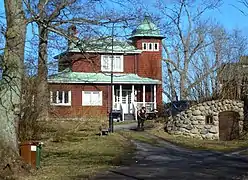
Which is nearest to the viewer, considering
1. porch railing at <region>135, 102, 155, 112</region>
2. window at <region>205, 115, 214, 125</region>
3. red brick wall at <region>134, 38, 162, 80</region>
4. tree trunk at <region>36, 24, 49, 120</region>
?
tree trunk at <region>36, 24, 49, 120</region>

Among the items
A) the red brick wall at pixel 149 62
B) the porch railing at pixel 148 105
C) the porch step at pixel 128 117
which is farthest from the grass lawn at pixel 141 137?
the red brick wall at pixel 149 62

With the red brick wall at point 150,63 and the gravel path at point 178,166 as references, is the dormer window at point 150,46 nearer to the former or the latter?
the red brick wall at point 150,63

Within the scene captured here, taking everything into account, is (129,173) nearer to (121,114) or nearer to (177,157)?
(177,157)

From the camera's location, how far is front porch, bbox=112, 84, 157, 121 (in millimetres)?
45500

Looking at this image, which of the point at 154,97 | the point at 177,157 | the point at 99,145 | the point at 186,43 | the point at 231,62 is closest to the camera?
the point at 177,157

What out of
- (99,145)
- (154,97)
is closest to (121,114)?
(154,97)

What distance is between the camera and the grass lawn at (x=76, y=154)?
1413 centimetres

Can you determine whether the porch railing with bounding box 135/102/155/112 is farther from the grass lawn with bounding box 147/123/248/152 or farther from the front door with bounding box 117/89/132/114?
the grass lawn with bounding box 147/123/248/152

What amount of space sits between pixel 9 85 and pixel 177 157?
8310 mm

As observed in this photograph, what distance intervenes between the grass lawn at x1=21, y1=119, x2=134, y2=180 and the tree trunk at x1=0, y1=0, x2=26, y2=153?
141 cm

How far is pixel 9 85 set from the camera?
13.7 meters

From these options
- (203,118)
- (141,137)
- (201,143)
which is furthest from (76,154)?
(203,118)

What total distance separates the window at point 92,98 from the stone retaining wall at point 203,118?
605 inches

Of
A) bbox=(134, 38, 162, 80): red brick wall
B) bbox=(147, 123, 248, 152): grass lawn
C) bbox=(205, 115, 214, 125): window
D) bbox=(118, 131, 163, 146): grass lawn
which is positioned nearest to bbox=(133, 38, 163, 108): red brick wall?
bbox=(134, 38, 162, 80): red brick wall
